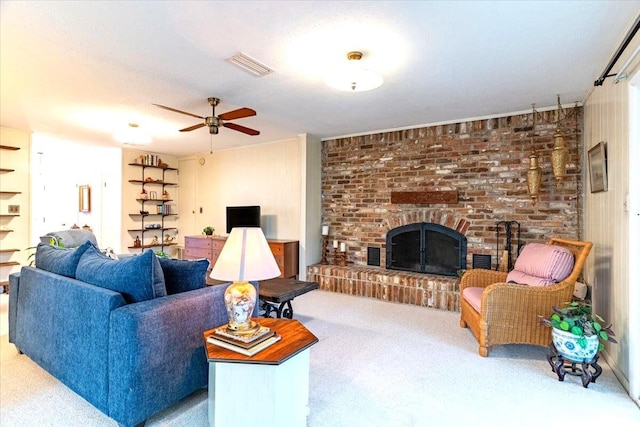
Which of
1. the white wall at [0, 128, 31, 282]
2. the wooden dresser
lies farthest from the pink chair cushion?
the white wall at [0, 128, 31, 282]

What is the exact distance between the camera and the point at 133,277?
72.7 inches

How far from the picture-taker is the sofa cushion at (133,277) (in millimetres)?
1850

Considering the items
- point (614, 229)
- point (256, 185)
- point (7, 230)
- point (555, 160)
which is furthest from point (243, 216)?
point (614, 229)

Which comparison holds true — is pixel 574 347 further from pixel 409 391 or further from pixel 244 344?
pixel 244 344

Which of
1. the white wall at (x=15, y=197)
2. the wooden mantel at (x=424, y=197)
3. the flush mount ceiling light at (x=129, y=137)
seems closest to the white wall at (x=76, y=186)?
the white wall at (x=15, y=197)

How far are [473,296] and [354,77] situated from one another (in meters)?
2.25

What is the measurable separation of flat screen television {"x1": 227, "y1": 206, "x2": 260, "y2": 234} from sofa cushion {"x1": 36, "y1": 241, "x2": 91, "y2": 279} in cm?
324

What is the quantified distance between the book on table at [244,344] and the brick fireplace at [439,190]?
3010 millimetres

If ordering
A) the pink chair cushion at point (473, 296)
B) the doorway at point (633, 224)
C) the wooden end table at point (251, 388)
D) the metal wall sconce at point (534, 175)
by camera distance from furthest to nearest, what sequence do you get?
the metal wall sconce at point (534, 175)
the pink chair cushion at point (473, 296)
the doorway at point (633, 224)
the wooden end table at point (251, 388)

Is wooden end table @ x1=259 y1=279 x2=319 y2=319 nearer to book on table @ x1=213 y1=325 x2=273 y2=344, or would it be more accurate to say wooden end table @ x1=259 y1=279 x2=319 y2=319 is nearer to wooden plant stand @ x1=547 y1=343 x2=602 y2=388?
book on table @ x1=213 y1=325 x2=273 y2=344

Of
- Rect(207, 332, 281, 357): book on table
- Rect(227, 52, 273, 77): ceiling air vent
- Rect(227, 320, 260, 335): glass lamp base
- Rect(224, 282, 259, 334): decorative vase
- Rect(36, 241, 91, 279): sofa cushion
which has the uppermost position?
Rect(227, 52, 273, 77): ceiling air vent

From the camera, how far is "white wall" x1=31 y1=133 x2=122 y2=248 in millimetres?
6297

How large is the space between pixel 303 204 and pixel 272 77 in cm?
256

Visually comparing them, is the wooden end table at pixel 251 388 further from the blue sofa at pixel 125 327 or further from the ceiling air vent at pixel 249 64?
the ceiling air vent at pixel 249 64
